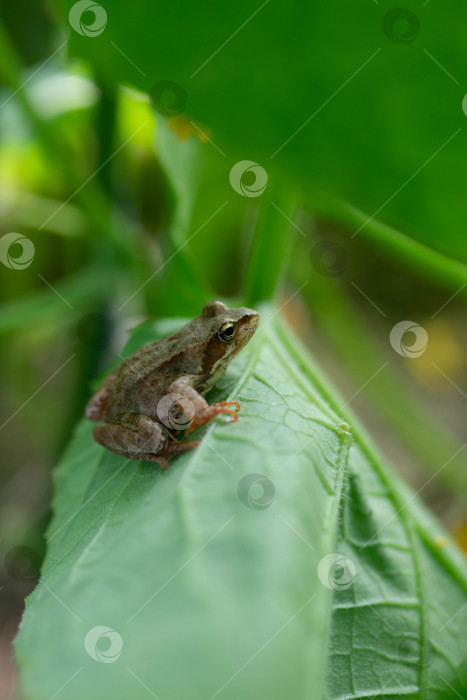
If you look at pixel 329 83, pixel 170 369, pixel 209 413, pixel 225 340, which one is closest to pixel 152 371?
pixel 170 369

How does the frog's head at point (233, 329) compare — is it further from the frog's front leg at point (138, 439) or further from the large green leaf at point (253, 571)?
the frog's front leg at point (138, 439)

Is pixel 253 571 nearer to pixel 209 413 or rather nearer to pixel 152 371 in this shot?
pixel 209 413

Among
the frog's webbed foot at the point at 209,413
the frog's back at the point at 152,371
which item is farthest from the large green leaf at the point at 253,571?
the frog's back at the point at 152,371

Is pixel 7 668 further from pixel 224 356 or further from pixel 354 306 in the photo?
pixel 354 306

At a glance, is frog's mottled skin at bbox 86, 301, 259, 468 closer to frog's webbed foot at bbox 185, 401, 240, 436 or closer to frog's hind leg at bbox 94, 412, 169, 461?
frog's hind leg at bbox 94, 412, 169, 461

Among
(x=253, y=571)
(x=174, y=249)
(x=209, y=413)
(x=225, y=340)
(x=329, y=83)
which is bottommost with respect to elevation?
(x=253, y=571)

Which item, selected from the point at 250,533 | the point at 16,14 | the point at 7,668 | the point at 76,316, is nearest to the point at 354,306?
the point at 76,316
